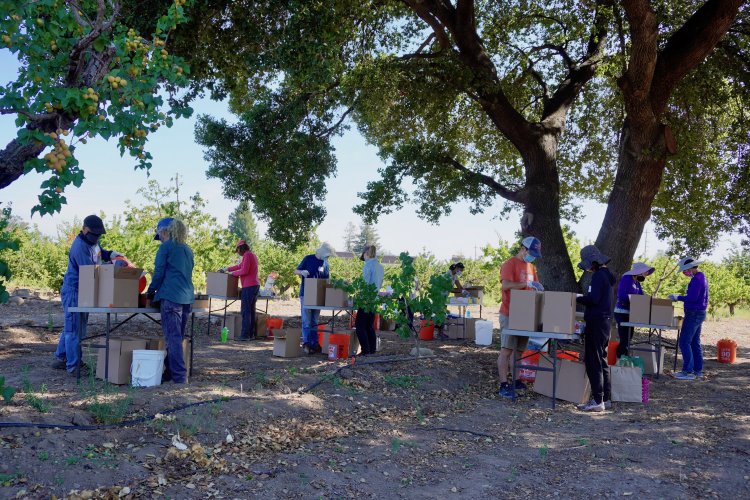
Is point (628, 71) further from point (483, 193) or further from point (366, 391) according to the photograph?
point (366, 391)

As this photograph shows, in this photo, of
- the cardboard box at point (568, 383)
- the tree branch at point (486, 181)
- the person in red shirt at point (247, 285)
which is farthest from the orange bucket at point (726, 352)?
the person in red shirt at point (247, 285)

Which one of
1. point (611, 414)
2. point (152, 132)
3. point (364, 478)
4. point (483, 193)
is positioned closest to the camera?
point (152, 132)

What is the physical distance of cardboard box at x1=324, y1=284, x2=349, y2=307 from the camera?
1004 centimetres

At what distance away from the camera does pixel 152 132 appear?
167 inches

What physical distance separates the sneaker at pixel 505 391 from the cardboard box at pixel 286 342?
3.33 meters

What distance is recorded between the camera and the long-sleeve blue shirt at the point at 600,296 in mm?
7141

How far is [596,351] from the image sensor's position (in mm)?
7320

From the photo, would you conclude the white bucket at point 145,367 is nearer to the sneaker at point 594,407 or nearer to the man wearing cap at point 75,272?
the man wearing cap at point 75,272

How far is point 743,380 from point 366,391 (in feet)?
21.2

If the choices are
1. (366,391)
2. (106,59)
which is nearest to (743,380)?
(366,391)

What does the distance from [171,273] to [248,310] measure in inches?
195

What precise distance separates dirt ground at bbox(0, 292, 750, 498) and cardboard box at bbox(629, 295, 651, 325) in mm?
1505

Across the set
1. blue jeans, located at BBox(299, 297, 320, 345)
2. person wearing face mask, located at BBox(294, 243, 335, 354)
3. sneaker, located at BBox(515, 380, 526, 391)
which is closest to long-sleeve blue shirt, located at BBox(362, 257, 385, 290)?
person wearing face mask, located at BBox(294, 243, 335, 354)

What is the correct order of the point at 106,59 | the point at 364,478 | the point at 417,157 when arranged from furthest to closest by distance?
the point at 417,157
the point at 106,59
the point at 364,478
